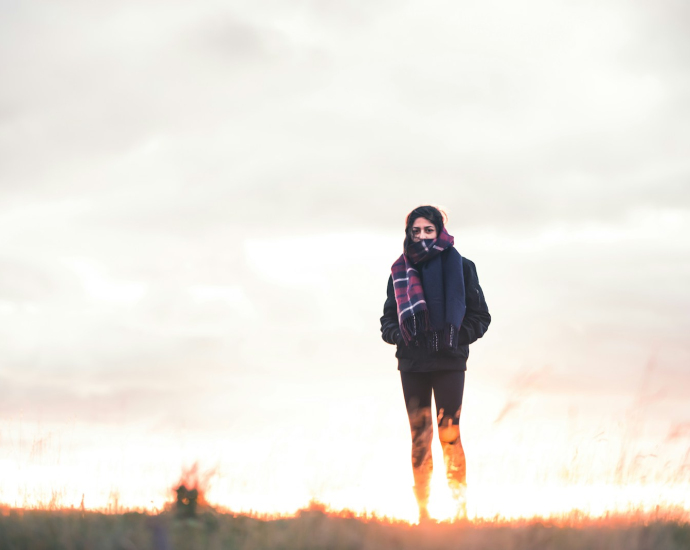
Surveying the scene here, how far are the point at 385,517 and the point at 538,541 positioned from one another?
1.32m

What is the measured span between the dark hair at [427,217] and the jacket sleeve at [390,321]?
50cm

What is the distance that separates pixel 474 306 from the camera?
251 inches

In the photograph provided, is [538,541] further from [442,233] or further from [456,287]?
[442,233]

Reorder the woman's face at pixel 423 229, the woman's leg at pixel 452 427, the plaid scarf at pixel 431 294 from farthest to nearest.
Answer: the woman's face at pixel 423 229 < the plaid scarf at pixel 431 294 < the woman's leg at pixel 452 427

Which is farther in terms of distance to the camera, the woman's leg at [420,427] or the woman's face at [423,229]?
the woman's face at [423,229]

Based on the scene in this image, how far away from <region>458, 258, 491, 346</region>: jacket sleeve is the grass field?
1.61 metres

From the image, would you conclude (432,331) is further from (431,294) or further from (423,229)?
(423,229)

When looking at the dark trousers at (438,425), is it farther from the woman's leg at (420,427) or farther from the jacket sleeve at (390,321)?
the jacket sleeve at (390,321)

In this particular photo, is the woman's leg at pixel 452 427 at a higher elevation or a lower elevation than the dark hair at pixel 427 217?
lower

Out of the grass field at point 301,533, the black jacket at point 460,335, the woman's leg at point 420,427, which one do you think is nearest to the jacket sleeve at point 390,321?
the black jacket at point 460,335

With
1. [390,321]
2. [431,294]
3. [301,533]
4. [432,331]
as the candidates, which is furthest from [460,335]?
[301,533]

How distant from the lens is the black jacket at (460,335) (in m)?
6.06

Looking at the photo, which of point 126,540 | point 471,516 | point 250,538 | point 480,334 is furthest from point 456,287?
point 126,540

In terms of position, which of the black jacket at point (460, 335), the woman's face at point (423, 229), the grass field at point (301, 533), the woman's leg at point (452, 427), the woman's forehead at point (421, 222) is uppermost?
the woman's forehead at point (421, 222)
